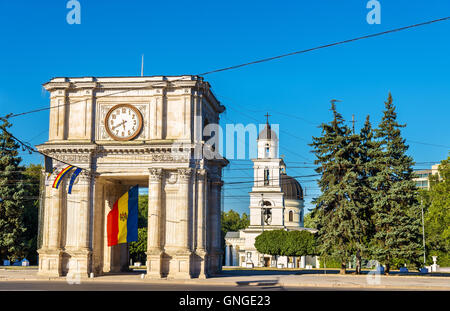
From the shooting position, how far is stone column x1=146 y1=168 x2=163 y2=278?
36125 millimetres

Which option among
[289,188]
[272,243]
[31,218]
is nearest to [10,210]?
[31,218]

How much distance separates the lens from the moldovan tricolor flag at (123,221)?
3841 centimetres

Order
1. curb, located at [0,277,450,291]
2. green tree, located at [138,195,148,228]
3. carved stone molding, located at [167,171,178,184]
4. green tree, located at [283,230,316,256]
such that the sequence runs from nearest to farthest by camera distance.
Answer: curb, located at [0,277,450,291]
carved stone molding, located at [167,171,178,184]
green tree, located at [283,230,316,256]
green tree, located at [138,195,148,228]

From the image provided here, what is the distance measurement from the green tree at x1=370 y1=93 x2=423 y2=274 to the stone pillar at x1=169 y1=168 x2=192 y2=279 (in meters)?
17.0

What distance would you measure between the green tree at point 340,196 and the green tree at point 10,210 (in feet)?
92.8

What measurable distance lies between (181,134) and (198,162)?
2101mm

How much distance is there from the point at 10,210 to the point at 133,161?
23756 millimetres

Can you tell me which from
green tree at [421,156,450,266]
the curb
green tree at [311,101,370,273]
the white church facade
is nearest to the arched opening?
the white church facade

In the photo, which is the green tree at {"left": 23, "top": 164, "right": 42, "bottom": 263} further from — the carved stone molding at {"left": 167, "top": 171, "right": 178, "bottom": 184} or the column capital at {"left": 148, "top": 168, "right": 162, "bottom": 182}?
the carved stone molding at {"left": 167, "top": 171, "right": 178, "bottom": 184}

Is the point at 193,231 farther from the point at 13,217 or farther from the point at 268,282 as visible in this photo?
the point at 13,217

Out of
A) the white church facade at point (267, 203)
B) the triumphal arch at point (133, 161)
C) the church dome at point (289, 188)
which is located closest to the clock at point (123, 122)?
the triumphal arch at point (133, 161)

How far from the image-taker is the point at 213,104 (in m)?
43.1

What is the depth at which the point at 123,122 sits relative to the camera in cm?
3831
